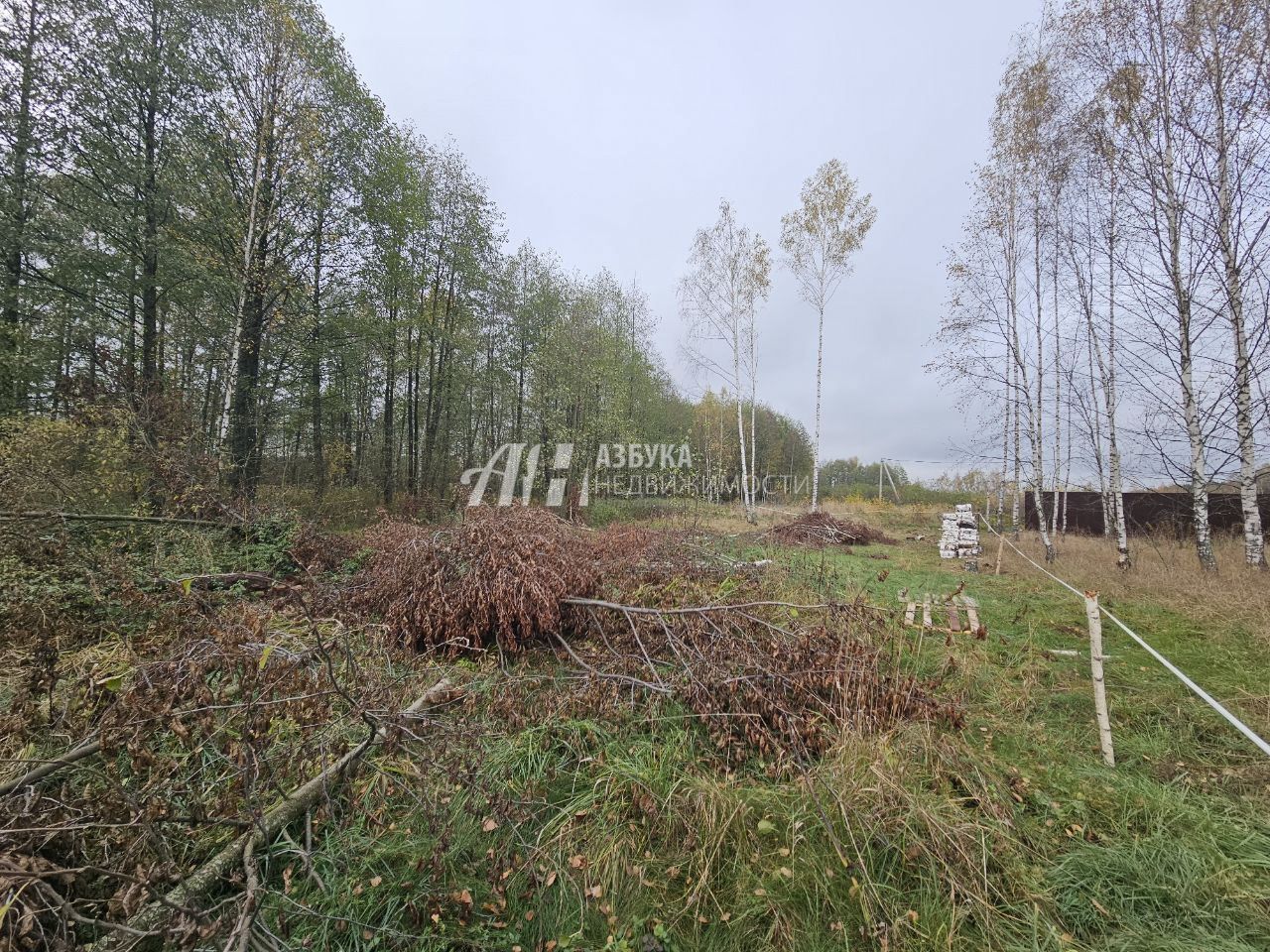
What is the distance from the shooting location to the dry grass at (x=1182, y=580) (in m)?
4.77

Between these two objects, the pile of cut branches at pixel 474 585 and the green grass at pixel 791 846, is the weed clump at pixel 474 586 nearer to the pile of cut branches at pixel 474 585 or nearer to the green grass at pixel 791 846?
the pile of cut branches at pixel 474 585

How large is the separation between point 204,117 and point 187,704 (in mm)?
11807

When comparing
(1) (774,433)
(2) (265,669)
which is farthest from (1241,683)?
(1) (774,433)

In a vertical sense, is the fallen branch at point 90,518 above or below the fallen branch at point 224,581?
above

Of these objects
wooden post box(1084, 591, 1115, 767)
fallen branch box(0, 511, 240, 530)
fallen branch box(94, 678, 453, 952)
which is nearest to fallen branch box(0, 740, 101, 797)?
fallen branch box(94, 678, 453, 952)

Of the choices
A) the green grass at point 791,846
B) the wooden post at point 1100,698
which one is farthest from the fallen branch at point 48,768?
the wooden post at point 1100,698

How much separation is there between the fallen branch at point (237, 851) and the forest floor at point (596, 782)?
0.04 meters

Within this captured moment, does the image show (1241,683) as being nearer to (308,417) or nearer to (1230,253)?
(1230,253)

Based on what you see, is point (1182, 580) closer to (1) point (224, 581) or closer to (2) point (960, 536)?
(2) point (960, 536)

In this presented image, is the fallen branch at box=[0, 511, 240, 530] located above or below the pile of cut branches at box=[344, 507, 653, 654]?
above

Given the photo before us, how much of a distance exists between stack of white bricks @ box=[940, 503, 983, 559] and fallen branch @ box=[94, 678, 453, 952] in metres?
12.0

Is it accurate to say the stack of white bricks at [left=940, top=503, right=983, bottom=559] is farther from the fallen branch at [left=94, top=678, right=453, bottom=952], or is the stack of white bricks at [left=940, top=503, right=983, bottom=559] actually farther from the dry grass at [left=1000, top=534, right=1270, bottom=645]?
the fallen branch at [left=94, top=678, right=453, bottom=952]

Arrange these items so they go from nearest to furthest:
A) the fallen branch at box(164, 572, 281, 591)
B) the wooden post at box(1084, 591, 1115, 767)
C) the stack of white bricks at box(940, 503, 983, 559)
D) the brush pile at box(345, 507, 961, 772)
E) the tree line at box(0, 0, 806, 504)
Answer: the fallen branch at box(164, 572, 281, 591) → the wooden post at box(1084, 591, 1115, 767) → the brush pile at box(345, 507, 961, 772) → the tree line at box(0, 0, 806, 504) → the stack of white bricks at box(940, 503, 983, 559)

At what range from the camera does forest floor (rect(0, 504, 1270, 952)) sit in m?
1.74
